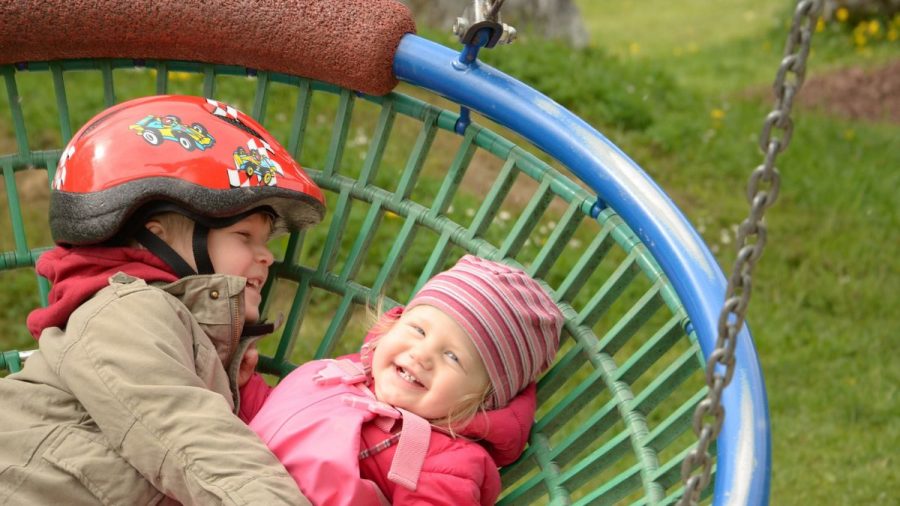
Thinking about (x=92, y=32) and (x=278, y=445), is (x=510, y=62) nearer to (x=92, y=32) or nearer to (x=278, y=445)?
(x=92, y=32)

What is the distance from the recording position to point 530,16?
5648 millimetres

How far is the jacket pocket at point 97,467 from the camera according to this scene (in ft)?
5.67

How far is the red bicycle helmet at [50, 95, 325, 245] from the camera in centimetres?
193

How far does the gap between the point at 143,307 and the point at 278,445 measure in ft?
1.02

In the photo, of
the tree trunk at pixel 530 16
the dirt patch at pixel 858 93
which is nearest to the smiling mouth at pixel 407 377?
the tree trunk at pixel 530 16

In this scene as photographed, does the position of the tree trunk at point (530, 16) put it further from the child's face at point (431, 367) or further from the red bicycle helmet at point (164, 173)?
the child's face at point (431, 367)

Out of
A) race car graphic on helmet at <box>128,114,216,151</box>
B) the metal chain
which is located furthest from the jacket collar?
the metal chain

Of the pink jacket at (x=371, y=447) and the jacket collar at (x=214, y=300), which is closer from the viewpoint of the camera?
the pink jacket at (x=371, y=447)

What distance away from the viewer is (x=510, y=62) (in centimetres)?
473

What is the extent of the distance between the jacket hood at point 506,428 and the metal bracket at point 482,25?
23.3 inches

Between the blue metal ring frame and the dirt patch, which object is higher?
the dirt patch

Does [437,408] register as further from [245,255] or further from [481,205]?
[481,205]

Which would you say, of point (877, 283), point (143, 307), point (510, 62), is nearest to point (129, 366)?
point (143, 307)

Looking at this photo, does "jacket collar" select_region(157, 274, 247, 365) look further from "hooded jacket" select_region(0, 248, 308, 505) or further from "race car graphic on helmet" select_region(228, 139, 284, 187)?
"race car graphic on helmet" select_region(228, 139, 284, 187)
